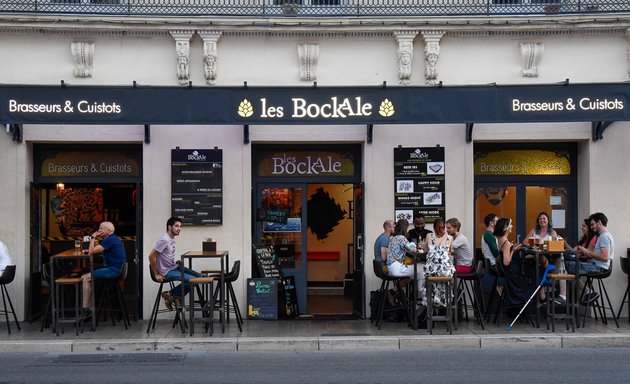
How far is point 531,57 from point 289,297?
5.82 metres

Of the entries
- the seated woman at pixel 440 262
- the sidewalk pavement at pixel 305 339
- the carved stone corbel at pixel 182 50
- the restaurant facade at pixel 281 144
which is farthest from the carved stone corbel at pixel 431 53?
the sidewalk pavement at pixel 305 339

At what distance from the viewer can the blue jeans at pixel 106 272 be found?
1180cm

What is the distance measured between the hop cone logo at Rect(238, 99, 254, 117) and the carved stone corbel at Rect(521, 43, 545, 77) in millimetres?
4820

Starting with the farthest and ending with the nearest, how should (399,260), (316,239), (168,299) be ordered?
(316,239) < (399,260) < (168,299)

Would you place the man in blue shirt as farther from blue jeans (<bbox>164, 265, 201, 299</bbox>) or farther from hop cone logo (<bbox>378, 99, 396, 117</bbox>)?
blue jeans (<bbox>164, 265, 201, 299</bbox>)

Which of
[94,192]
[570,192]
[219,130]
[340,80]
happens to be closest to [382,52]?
[340,80]

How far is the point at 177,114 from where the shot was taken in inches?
456

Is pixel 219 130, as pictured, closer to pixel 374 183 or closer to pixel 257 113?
pixel 257 113

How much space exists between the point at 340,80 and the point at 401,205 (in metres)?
2.38

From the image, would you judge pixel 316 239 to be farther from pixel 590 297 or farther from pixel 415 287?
pixel 590 297

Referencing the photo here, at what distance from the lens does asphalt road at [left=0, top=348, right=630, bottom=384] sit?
8.79 m

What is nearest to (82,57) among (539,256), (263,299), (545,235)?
(263,299)

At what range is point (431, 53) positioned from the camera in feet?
42.5

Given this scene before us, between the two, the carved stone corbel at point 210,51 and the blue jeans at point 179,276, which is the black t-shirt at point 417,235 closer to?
the blue jeans at point 179,276
